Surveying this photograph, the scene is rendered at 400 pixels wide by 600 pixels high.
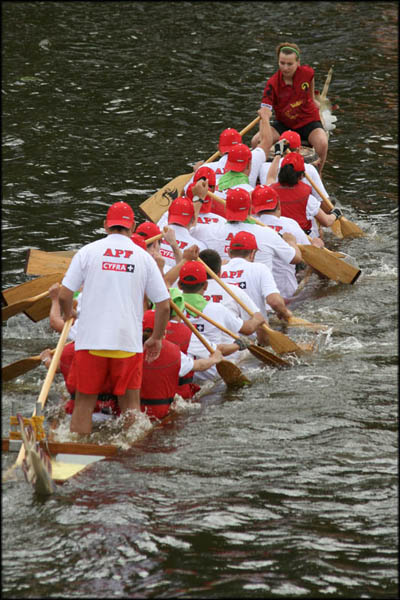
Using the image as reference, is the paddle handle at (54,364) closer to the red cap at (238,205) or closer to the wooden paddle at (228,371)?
the wooden paddle at (228,371)

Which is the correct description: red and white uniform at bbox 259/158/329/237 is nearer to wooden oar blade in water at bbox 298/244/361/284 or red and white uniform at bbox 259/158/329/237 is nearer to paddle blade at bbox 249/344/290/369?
wooden oar blade in water at bbox 298/244/361/284

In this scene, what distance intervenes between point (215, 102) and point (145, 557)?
16.2 metres

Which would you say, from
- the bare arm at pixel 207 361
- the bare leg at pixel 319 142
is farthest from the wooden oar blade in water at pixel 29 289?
the bare leg at pixel 319 142

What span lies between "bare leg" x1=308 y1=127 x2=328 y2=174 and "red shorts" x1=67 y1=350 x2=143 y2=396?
327 inches

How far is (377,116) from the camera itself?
22.8 m

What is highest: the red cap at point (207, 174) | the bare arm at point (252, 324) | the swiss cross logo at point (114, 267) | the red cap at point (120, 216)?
the red cap at point (120, 216)

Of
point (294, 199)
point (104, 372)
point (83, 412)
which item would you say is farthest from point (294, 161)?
point (83, 412)

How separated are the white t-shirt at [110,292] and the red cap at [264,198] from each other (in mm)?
4447

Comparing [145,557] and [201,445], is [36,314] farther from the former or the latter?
[145,557]

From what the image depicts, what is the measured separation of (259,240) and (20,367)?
3.63 meters

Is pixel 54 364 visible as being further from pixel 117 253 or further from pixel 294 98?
pixel 294 98

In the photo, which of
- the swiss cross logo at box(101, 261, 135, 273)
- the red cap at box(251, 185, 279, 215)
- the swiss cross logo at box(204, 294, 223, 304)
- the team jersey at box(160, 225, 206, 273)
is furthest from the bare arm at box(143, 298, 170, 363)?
the red cap at box(251, 185, 279, 215)

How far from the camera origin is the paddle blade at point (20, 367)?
11156 mm

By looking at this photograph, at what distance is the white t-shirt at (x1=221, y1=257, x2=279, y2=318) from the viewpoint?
12453 mm
